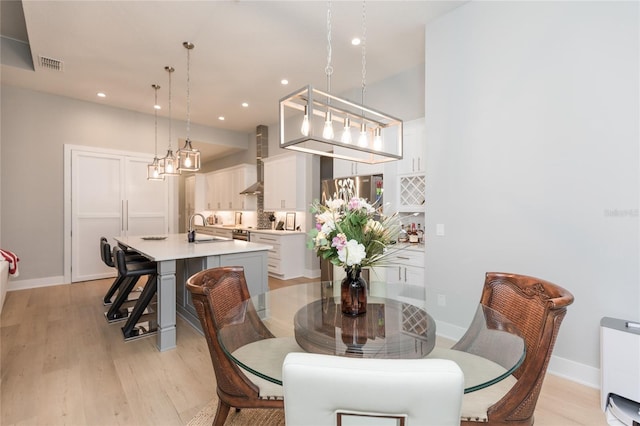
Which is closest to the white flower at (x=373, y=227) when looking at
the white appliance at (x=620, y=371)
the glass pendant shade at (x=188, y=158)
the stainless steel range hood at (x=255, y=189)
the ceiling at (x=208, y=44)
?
the white appliance at (x=620, y=371)

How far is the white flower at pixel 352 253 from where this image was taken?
1.42m

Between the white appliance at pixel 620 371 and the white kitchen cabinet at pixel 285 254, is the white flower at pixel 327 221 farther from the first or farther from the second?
the white kitchen cabinet at pixel 285 254

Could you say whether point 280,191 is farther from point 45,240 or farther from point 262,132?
point 45,240

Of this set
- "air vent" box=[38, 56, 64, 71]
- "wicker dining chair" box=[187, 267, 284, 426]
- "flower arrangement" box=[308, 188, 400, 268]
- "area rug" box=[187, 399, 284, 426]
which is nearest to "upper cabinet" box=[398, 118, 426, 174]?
"flower arrangement" box=[308, 188, 400, 268]

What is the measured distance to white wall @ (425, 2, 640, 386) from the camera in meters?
2.07

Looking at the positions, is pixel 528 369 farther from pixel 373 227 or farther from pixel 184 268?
pixel 184 268

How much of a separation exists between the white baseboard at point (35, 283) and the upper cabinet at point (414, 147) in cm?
585

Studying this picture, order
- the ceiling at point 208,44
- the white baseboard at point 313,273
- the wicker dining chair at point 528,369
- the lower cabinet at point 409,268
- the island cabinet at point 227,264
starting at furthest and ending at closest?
the white baseboard at point 313,273 → the lower cabinet at point 409,268 → the island cabinet at point 227,264 → the ceiling at point 208,44 → the wicker dining chair at point 528,369

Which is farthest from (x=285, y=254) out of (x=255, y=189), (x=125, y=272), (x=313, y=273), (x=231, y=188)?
(x=231, y=188)

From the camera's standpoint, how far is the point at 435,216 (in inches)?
121

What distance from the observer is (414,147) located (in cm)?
383

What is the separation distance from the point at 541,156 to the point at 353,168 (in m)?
2.44

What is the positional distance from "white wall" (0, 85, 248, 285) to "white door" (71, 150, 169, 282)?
225mm

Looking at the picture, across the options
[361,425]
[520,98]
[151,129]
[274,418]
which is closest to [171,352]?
[274,418]
